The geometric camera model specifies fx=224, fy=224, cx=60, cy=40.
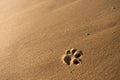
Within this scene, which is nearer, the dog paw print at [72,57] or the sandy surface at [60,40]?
the sandy surface at [60,40]

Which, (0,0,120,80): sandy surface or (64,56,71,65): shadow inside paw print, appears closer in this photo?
(0,0,120,80): sandy surface

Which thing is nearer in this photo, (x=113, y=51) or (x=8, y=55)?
(x=113, y=51)

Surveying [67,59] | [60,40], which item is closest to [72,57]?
[67,59]

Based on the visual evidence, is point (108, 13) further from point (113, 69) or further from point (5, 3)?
point (5, 3)

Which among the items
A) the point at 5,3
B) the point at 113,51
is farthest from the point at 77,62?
the point at 5,3

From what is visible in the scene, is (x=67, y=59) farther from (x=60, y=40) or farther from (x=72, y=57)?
(x=60, y=40)
